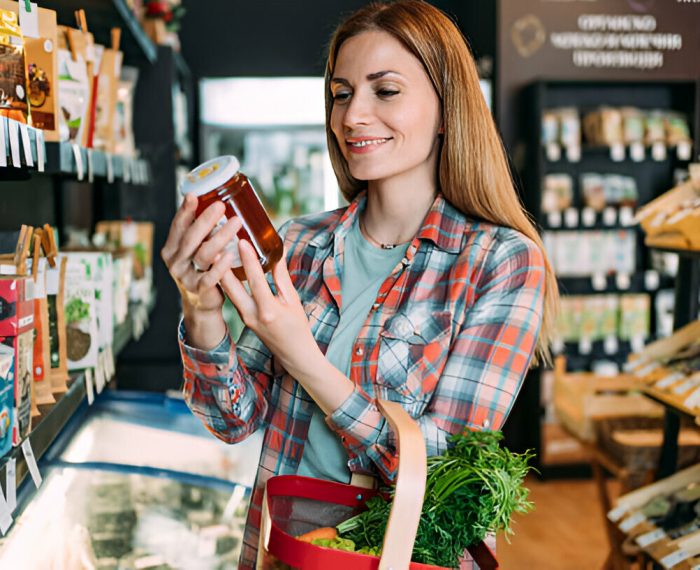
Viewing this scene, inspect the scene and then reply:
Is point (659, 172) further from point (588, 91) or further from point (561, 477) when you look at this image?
point (561, 477)

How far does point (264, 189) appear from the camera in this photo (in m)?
5.79

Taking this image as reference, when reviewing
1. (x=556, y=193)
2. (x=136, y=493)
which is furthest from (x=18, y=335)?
(x=556, y=193)

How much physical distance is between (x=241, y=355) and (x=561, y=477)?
4.14m

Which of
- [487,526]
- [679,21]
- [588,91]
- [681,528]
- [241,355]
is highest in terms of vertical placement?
[679,21]

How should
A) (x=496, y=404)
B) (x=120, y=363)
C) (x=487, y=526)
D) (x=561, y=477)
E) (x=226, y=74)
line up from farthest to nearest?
1. (x=226, y=74)
2. (x=561, y=477)
3. (x=120, y=363)
4. (x=496, y=404)
5. (x=487, y=526)

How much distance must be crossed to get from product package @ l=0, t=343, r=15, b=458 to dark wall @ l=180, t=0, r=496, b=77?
5130 millimetres

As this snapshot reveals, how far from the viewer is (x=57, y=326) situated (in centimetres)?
180

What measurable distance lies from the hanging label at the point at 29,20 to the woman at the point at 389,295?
0.61m

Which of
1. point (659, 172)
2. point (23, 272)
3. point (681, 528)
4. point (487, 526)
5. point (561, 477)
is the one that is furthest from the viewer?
point (659, 172)

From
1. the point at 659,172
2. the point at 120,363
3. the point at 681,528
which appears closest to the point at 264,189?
the point at 120,363

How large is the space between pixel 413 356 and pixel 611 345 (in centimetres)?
426

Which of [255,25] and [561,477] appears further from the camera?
[255,25]

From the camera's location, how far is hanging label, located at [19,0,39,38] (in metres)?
1.57

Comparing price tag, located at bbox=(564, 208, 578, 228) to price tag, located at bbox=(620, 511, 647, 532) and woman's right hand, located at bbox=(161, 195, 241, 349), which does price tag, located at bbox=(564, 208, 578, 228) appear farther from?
woman's right hand, located at bbox=(161, 195, 241, 349)
